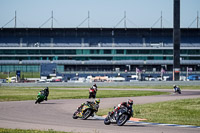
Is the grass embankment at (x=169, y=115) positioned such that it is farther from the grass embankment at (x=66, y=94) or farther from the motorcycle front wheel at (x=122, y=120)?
the grass embankment at (x=66, y=94)

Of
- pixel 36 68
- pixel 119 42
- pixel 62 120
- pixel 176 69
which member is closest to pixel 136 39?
pixel 119 42

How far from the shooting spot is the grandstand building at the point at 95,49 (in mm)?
125312

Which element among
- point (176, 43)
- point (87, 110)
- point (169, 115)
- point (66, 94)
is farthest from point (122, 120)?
point (176, 43)

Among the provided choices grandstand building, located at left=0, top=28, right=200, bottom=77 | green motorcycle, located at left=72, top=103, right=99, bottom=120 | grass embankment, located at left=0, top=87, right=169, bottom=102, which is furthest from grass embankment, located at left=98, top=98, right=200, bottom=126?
grandstand building, located at left=0, top=28, right=200, bottom=77

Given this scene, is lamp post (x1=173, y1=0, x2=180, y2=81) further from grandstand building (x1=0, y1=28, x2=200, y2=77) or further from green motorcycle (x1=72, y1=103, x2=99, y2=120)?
green motorcycle (x1=72, y1=103, x2=99, y2=120)

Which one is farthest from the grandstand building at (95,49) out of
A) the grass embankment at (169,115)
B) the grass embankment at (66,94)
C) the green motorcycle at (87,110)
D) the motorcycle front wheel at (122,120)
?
the motorcycle front wheel at (122,120)

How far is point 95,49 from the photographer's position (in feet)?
417

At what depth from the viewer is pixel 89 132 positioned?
62.5 ft

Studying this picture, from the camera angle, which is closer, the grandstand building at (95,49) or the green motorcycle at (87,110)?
the green motorcycle at (87,110)

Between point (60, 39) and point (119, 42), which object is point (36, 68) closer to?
point (60, 39)

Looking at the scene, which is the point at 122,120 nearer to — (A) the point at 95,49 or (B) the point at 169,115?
(B) the point at 169,115

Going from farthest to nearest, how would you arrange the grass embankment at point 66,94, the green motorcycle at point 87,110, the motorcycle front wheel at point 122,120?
1. the grass embankment at point 66,94
2. the green motorcycle at point 87,110
3. the motorcycle front wheel at point 122,120

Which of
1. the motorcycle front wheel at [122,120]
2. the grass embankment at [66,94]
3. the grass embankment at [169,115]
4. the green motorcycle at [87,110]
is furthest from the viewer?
the grass embankment at [66,94]

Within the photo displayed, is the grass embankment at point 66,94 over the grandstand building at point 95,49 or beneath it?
Answer: beneath
